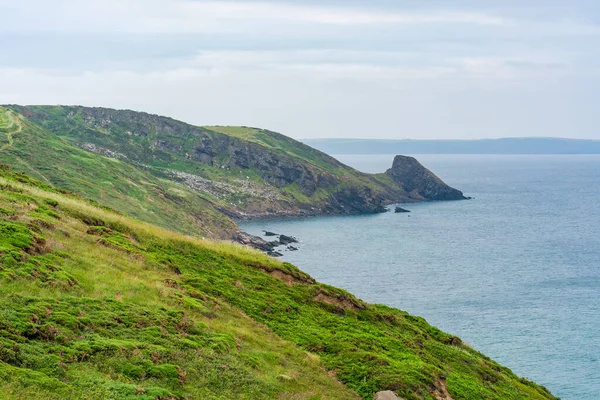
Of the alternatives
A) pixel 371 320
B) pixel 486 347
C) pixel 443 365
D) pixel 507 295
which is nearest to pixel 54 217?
pixel 371 320

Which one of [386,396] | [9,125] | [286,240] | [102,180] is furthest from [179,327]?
[9,125]

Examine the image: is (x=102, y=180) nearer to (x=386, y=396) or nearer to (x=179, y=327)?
(x=179, y=327)

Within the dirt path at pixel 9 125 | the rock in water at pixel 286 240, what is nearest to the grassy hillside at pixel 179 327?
the dirt path at pixel 9 125

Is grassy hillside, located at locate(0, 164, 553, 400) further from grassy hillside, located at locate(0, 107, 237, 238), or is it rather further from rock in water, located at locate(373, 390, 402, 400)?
grassy hillside, located at locate(0, 107, 237, 238)

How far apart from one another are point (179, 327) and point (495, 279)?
339 ft

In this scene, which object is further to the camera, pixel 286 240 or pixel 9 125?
pixel 286 240

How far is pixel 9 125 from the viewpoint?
157 m

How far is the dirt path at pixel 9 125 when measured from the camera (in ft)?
457

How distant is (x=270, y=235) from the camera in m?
174

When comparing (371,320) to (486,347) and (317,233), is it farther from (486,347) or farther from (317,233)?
(317,233)

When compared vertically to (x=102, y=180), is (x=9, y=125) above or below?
above

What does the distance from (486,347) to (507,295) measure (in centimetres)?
3001

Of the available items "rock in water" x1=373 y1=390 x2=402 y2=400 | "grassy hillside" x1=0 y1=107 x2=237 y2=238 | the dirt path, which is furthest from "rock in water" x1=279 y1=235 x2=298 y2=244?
"rock in water" x1=373 y1=390 x2=402 y2=400

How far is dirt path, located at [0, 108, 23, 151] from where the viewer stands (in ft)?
457
